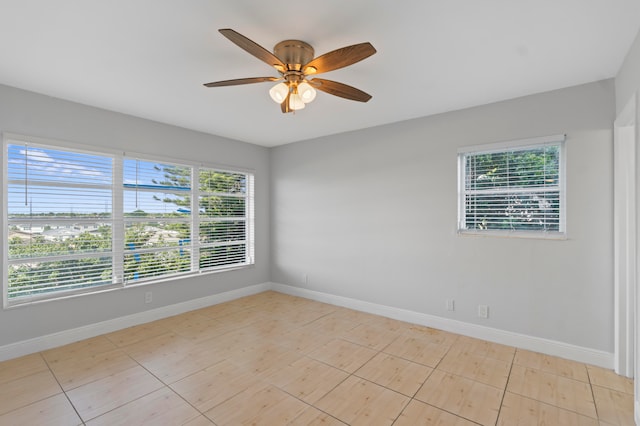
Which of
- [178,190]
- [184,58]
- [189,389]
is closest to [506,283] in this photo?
[189,389]

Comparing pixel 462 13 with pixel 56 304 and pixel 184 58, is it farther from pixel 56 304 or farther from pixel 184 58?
pixel 56 304

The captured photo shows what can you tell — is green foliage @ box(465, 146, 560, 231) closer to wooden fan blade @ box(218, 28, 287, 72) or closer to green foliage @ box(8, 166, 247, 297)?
wooden fan blade @ box(218, 28, 287, 72)

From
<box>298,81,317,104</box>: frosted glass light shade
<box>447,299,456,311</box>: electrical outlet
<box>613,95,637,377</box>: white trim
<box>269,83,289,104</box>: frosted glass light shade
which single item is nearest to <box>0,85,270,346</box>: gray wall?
<box>269,83,289,104</box>: frosted glass light shade

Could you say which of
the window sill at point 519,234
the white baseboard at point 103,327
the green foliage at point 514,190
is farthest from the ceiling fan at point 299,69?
the white baseboard at point 103,327

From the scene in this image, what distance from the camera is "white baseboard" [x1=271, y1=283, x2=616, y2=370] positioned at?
112 inches

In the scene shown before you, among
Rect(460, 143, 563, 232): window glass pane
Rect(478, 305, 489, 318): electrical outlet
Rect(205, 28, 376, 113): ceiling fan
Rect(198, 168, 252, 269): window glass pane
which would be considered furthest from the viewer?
Rect(198, 168, 252, 269): window glass pane

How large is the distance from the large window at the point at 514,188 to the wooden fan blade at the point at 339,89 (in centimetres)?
173

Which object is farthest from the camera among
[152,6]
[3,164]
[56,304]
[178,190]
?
[178,190]

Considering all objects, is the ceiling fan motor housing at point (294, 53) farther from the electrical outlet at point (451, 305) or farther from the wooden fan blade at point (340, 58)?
the electrical outlet at point (451, 305)

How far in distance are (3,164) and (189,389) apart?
2767 millimetres

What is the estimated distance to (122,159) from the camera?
374 centimetres

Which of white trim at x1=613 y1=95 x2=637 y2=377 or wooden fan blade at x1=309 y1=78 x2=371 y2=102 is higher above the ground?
wooden fan blade at x1=309 y1=78 x2=371 y2=102

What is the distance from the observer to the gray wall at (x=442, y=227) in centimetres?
284

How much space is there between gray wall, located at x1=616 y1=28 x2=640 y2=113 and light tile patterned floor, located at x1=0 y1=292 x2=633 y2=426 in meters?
2.31
